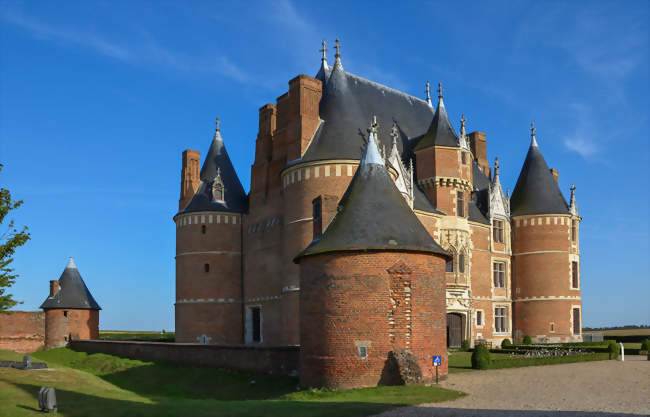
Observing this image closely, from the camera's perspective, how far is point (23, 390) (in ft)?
73.7

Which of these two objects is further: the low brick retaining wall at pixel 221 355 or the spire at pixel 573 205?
the spire at pixel 573 205

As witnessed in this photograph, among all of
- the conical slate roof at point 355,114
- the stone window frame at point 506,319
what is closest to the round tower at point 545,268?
the stone window frame at point 506,319

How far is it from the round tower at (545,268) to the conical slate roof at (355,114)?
10203 millimetres

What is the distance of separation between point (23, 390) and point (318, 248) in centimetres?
1120

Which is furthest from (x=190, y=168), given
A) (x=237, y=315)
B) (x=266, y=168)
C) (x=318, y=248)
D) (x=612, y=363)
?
(x=612, y=363)

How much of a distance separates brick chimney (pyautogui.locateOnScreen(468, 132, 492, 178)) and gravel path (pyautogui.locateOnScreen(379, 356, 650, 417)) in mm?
25446

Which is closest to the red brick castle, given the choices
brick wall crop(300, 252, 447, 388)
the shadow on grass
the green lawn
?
brick wall crop(300, 252, 447, 388)

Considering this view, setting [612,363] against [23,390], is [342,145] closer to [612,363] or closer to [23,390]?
[612,363]

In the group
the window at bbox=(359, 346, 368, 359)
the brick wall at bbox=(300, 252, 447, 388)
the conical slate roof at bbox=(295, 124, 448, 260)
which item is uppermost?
the conical slate roof at bbox=(295, 124, 448, 260)

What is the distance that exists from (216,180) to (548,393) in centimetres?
3063

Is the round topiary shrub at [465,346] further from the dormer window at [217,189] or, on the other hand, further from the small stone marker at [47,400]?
the small stone marker at [47,400]

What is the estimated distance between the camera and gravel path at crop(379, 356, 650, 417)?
51.0 ft

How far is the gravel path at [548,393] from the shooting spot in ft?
51.0

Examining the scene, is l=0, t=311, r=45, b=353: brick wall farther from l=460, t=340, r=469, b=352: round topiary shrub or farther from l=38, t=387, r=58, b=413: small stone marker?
l=38, t=387, r=58, b=413: small stone marker
